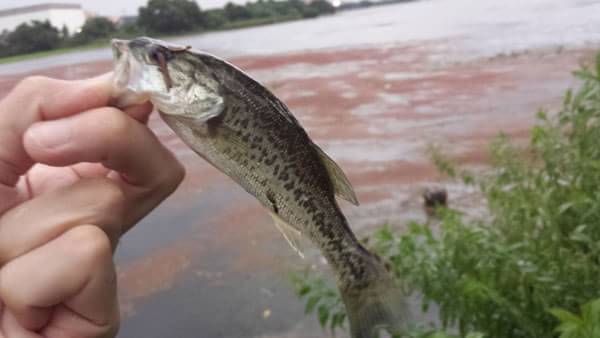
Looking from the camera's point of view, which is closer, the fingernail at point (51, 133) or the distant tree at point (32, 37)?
the fingernail at point (51, 133)

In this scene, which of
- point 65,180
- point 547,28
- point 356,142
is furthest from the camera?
point 547,28

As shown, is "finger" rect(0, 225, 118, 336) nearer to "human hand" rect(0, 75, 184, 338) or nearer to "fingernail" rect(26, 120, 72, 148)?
"human hand" rect(0, 75, 184, 338)

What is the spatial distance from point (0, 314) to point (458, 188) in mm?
5828

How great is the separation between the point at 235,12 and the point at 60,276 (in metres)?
54.7

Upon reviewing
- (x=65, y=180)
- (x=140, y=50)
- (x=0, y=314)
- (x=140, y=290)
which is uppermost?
(x=140, y=50)

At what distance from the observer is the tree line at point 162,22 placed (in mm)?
19734

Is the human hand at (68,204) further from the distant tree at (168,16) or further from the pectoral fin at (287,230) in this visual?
the distant tree at (168,16)

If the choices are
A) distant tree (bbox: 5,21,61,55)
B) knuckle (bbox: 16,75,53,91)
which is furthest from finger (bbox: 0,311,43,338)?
distant tree (bbox: 5,21,61,55)

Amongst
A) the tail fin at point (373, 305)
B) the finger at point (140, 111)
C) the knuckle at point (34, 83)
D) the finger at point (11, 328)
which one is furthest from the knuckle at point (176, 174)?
the tail fin at point (373, 305)

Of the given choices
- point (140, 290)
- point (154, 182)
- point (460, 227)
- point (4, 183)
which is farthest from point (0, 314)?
point (140, 290)

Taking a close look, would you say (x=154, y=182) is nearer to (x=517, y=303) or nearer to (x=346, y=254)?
(x=346, y=254)

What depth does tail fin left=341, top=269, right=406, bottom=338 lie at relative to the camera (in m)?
1.86

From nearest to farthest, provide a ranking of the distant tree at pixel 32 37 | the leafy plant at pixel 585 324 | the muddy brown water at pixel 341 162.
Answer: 1. the leafy plant at pixel 585 324
2. the muddy brown water at pixel 341 162
3. the distant tree at pixel 32 37

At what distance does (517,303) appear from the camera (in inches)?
103
